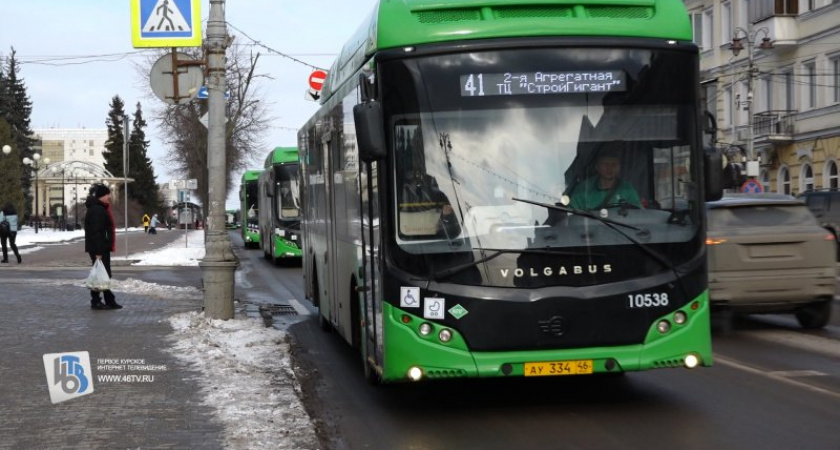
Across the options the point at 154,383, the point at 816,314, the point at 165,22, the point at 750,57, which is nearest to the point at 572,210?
the point at 154,383

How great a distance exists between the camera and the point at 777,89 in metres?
44.4

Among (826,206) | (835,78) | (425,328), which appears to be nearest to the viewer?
(425,328)

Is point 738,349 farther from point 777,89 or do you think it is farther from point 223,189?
point 777,89

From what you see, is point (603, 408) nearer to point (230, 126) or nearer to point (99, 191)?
point (99, 191)

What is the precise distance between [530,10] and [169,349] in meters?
5.75

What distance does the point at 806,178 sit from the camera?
42.5 meters

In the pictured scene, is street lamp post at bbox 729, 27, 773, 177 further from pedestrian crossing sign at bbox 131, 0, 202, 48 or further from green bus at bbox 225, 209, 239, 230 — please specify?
green bus at bbox 225, 209, 239, 230

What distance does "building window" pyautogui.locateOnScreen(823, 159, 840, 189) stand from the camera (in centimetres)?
3994

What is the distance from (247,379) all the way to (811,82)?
3667 cm

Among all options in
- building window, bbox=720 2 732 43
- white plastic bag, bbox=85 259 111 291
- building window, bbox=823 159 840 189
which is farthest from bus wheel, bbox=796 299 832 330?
building window, bbox=720 2 732 43

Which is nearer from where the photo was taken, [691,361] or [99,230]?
[691,361]

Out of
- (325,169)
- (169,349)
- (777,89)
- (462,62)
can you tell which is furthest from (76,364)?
(777,89)

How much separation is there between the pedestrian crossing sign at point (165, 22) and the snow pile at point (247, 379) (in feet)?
11.5

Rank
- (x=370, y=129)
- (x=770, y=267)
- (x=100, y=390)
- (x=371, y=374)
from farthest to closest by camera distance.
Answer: (x=770, y=267), (x=100, y=390), (x=371, y=374), (x=370, y=129)
